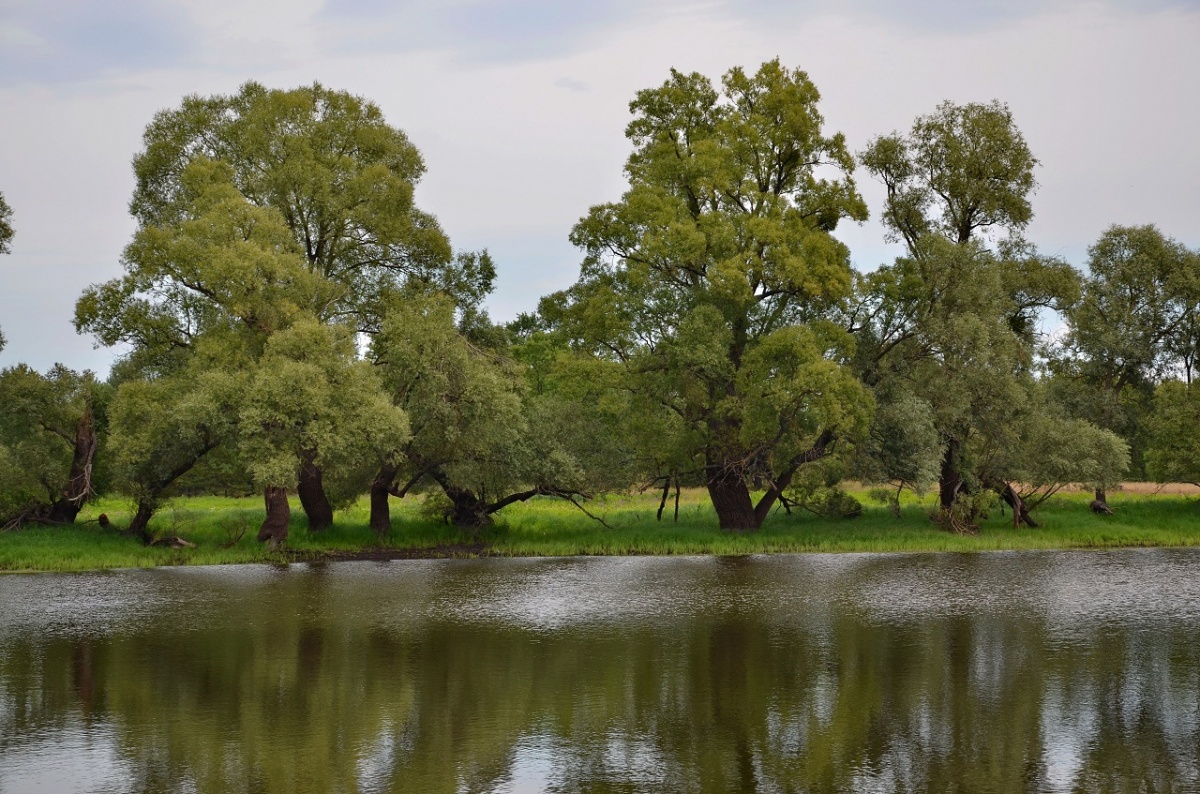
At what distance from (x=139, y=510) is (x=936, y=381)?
3471 cm

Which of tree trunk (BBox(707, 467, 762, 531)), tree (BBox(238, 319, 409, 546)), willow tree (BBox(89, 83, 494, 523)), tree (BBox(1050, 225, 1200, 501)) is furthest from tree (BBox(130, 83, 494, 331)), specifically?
tree (BBox(1050, 225, 1200, 501))

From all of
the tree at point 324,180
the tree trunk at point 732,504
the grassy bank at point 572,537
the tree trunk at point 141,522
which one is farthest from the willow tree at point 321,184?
the tree trunk at point 732,504

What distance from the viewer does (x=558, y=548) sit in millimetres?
50906

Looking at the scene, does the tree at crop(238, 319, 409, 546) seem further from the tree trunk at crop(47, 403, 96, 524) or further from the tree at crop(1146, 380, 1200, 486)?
the tree at crop(1146, 380, 1200, 486)

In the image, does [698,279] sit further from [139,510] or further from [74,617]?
[74,617]

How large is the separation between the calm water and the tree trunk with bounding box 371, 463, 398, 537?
12360 mm

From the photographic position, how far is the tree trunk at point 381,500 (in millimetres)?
52312

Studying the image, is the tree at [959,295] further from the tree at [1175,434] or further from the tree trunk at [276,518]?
the tree trunk at [276,518]

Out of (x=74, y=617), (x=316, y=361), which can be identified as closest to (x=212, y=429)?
(x=316, y=361)

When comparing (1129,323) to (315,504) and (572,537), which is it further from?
(315,504)

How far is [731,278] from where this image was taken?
4909cm

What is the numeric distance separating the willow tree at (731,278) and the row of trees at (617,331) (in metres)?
0.12

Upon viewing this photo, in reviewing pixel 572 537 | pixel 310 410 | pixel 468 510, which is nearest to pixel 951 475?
pixel 572 537

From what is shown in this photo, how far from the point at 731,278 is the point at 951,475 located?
49.0 feet
